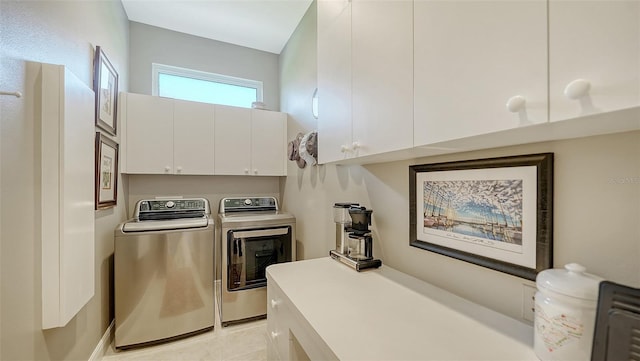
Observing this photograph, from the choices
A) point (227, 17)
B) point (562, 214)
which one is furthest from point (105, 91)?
point (562, 214)

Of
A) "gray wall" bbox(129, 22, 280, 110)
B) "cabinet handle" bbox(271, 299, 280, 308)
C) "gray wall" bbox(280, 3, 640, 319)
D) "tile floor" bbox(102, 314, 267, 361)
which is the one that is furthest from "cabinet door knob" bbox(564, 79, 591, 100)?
"gray wall" bbox(129, 22, 280, 110)

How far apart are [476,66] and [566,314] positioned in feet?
2.17

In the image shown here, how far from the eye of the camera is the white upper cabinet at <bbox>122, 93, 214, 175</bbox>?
8.09ft

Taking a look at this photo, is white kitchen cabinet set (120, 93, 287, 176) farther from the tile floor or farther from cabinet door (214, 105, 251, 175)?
the tile floor

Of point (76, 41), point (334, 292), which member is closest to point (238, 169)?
point (76, 41)

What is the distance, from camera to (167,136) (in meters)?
2.59

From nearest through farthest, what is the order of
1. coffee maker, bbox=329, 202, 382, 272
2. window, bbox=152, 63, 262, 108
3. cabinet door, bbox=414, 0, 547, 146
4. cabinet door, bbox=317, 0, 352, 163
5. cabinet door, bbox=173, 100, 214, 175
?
cabinet door, bbox=414, 0, 547, 146, cabinet door, bbox=317, 0, 352, 163, coffee maker, bbox=329, 202, 382, 272, cabinet door, bbox=173, 100, 214, 175, window, bbox=152, 63, 262, 108

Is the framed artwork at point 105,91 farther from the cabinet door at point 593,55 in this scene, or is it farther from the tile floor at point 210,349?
the cabinet door at point 593,55

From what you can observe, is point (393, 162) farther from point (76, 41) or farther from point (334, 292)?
point (76, 41)

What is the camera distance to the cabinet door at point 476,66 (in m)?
0.59

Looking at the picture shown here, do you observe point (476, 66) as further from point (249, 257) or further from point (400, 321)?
point (249, 257)

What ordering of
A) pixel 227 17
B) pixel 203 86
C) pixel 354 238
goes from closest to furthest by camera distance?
1. pixel 354 238
2. pixel 227 17
3. pixel 203 86

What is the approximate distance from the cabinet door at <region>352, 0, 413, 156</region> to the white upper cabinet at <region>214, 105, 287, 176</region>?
6.38 ft

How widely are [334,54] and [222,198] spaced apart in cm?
235
